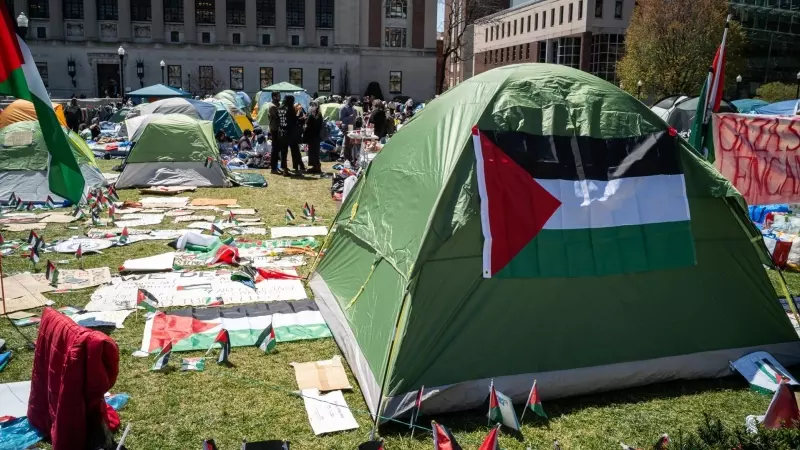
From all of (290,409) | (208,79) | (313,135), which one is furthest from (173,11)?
(290,409)

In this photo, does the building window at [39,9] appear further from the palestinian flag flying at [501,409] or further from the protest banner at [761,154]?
the palestinian flag flying at [501,409]

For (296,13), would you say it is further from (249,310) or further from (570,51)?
(249,310)

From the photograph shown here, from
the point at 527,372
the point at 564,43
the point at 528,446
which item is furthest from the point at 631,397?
the point at 564,43

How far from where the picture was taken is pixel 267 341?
207 inches

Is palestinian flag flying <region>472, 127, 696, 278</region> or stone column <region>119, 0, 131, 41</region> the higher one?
stone column <region>119, 0, 131, 41</region>

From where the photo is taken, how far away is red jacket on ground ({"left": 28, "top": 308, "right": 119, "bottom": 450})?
134 inches

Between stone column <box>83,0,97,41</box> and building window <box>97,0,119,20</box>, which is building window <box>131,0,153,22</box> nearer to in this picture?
building window <box>97,0,119,20</box>

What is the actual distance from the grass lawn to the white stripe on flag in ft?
4.04

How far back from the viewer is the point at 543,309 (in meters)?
4.53

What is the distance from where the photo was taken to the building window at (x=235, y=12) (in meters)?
52.6

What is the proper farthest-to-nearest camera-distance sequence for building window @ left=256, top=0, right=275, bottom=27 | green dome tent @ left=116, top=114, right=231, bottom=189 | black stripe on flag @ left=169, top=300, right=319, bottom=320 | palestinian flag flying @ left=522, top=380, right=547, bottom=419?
building window @ left=256, top=0, right=275, bottom=27 < green dome tent @ left=116, top=114, right=231, bottom=189 < black stripe on flag @ left=169, top=300, right=319, bottom=320 < palestinian flag flying @ left=522, top=380, right=547, bottom=419

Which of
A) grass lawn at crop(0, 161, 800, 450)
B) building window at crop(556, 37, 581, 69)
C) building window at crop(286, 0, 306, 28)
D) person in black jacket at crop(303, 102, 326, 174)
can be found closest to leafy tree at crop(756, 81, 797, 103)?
building window at crop(556, 37, 581, 69)

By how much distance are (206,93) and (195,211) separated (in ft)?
148

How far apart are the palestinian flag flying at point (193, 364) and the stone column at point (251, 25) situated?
172 feet
